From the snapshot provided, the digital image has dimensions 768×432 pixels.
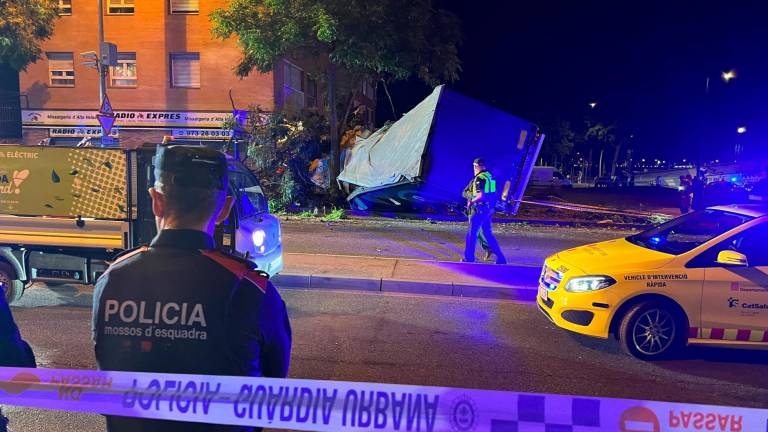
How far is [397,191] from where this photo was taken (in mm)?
11867

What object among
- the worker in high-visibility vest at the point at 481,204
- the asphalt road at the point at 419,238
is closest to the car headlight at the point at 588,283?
the worker in high-visibility vest at the point at 481,204

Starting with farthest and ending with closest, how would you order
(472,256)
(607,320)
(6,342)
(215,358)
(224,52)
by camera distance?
(224,52), (472,256), (607,320), (6,342), (215,358)

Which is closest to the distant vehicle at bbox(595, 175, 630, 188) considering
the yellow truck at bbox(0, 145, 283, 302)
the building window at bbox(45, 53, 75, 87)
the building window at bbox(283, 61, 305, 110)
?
the building window at bbox(283, 61, 305, 110)

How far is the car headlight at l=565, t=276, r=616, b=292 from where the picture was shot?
16.8ft

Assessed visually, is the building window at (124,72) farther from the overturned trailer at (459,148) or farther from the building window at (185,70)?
the overturned trailer at (459,148)

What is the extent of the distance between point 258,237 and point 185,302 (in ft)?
15.8

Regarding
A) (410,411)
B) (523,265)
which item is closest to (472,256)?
(523,265)

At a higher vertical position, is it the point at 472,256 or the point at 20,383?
the point at 20,383

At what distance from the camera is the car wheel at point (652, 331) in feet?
16.6

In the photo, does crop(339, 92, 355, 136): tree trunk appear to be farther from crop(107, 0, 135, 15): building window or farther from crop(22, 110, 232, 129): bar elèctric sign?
crop(107, 0, 135, 15): building window

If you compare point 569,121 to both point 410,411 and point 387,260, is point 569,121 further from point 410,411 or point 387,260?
point 410,411

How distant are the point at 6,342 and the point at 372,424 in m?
1.41

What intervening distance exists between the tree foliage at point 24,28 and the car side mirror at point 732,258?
2228cm

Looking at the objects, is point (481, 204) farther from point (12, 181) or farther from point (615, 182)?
point (615, 182)
